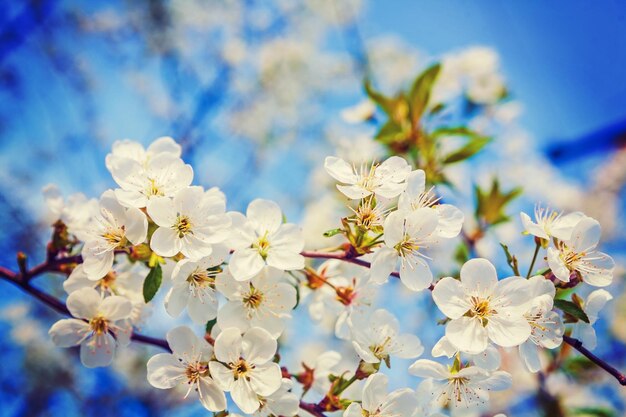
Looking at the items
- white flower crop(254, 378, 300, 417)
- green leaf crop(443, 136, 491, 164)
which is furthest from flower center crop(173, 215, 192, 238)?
green leaf crop(443, 136, 491, 164)

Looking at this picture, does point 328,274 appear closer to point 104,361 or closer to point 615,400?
point 104,361

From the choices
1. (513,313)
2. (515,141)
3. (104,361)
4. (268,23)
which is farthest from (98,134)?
(513,313)

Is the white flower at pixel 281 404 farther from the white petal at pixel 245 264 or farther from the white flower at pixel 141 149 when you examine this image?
the white flower at pixel 141 149

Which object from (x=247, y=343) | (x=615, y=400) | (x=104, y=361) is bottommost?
(x=615, y=400)

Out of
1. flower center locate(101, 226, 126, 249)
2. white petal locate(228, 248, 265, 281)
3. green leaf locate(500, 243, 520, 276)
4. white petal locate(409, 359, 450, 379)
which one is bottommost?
white petal locate(409, 359, 450, 379)

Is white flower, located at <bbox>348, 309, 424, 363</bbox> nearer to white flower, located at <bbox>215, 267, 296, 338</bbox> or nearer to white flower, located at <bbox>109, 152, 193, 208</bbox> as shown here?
white flower, located at <bbox>215, 267, 296, 338</bbox>

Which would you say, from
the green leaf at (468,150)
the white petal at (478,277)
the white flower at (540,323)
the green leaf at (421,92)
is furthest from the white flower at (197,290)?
the green leaf at (421,92)
